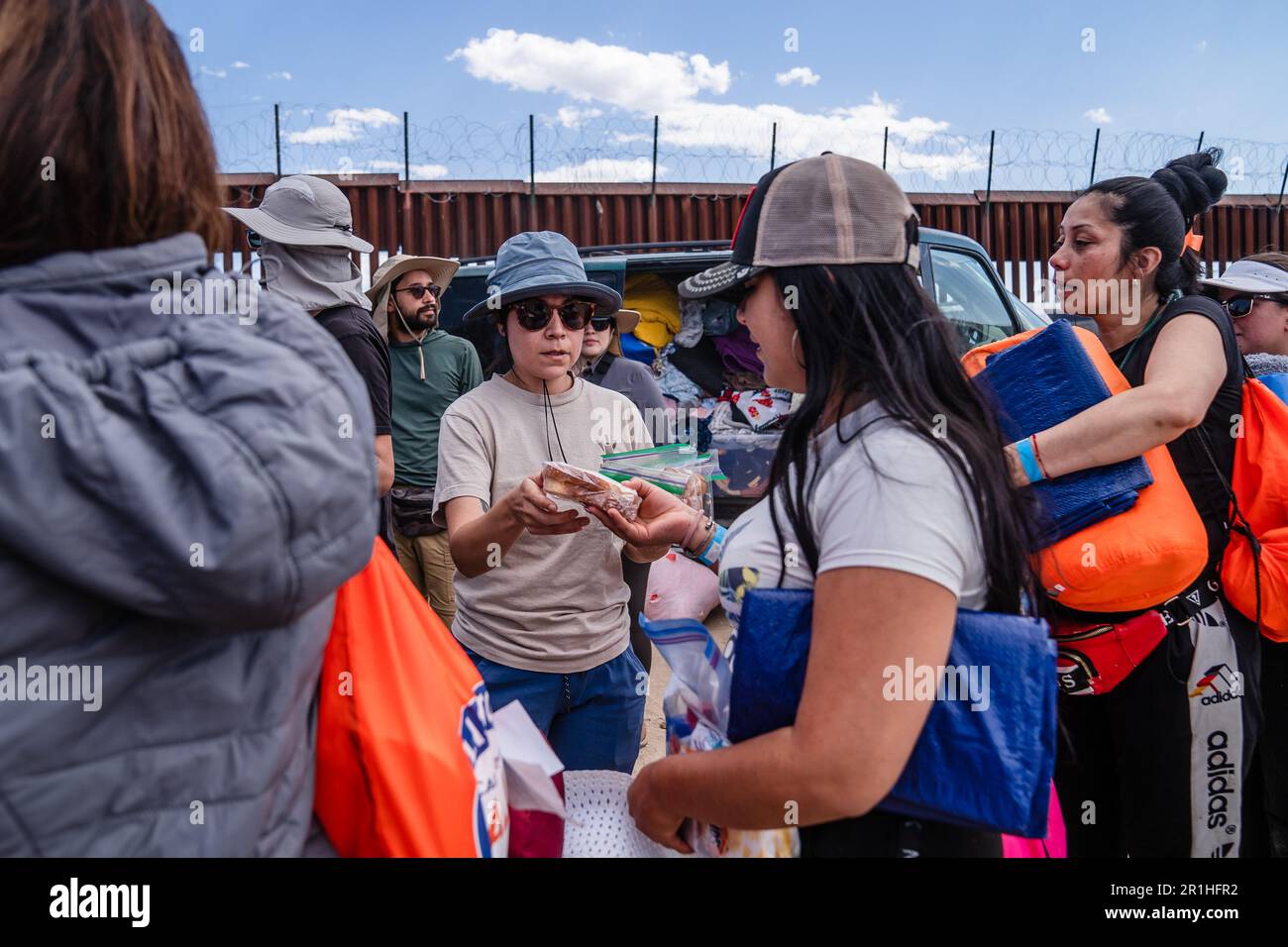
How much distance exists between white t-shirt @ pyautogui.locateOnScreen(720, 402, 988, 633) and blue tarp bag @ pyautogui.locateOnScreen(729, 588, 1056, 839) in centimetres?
7

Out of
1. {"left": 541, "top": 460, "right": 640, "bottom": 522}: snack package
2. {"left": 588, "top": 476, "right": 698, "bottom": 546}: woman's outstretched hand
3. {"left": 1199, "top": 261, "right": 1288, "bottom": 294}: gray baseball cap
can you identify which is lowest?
{"left": 588, "top": 476, "right": 698, "bottom": 546}: woman's outstretched hand

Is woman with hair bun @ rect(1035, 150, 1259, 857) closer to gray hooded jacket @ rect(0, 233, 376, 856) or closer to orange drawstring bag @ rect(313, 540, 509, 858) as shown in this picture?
orange drawstring bag @ rect(313, 540, 509, 858)

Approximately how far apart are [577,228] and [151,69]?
1279cm

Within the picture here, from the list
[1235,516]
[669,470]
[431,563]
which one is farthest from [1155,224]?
[431,563]

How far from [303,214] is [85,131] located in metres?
2.83

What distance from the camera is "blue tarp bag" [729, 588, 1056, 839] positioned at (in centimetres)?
128

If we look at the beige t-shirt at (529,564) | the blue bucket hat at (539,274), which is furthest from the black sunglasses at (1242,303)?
the beige t-shirt at (529,564)

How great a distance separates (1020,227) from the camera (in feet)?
47.3

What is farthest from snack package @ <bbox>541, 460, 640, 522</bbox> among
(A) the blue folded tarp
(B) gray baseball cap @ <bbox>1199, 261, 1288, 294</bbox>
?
(B) gray baseball cap @ <bbox>1199, 261, 1288, 294</bbox>

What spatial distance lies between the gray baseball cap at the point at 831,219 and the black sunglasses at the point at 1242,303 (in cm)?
289

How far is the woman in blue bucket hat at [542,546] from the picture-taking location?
2.48 meters

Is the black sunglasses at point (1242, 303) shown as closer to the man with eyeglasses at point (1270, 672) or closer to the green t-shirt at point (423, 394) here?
the man with eyeglasses at point (1270, 672)
